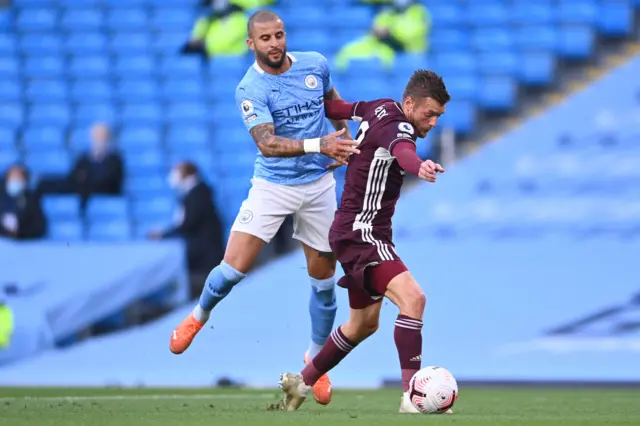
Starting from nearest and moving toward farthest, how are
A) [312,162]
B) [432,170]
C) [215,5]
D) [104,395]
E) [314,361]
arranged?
[432,170]
[314,361]
[312,162]
[104,395]
[215,5]

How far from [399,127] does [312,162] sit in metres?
1.20

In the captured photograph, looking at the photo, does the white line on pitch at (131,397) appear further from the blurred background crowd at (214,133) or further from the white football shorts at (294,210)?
the blurred background crowd at (214,133)

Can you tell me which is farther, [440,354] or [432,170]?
[440,354]

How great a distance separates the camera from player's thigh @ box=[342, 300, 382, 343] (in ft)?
22.9

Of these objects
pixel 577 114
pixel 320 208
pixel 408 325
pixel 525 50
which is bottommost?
pixel 408 325

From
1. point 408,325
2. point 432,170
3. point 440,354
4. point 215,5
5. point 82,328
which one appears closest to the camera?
point 432,170

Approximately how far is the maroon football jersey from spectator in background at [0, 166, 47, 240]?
695 cm

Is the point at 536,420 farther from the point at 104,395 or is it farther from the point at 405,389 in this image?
the point at 104,395

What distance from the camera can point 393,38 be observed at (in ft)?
51.6

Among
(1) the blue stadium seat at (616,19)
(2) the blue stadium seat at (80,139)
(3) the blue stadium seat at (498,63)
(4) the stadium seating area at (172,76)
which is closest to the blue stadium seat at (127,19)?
(4) the stadium seating area at (172,76)

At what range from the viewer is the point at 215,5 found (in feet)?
54.5

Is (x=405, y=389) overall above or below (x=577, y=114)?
below

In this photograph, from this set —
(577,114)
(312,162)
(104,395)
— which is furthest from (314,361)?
(577,114)

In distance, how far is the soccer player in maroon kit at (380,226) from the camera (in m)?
6.61
